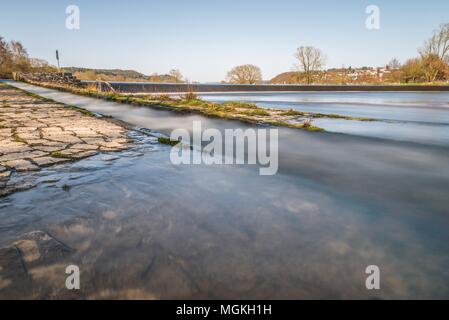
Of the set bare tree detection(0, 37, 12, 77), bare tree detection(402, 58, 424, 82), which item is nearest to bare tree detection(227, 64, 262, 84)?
bare tree detection(402, 58, 424, 82)

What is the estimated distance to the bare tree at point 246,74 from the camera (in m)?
38.8

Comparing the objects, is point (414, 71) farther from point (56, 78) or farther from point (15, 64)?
point (15, 64)

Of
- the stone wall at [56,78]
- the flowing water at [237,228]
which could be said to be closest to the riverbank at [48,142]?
the flowing water at [237,228]

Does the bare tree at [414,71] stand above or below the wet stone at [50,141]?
above

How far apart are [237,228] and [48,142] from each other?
129 inches

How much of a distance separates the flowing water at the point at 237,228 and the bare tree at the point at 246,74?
3759 centimetres

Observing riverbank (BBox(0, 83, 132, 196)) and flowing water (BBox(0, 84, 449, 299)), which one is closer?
flowing water (BBox(0, 84, 449, 299))

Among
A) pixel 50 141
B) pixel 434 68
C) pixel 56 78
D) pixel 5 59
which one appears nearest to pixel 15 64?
pixel 5 59

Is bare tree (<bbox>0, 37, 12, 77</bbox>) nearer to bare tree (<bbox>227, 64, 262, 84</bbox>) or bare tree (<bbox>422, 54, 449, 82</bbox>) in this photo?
bare tree (<bbox>227, 64, 262, 84</bbox>)

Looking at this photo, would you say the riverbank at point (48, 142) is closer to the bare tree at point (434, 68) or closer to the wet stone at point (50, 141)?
the wet stone at point (50, 141)

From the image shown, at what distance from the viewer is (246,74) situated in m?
39.1

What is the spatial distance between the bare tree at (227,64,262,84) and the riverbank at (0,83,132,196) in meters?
35.3

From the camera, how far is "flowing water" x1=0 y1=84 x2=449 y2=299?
1.23 meters
